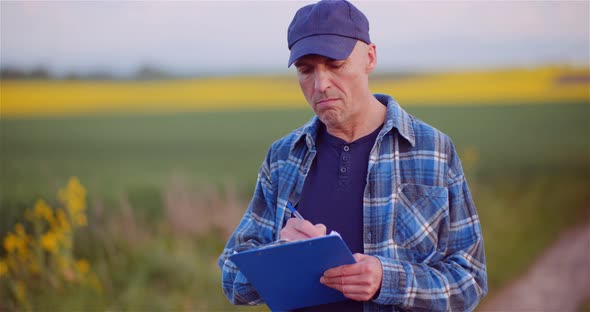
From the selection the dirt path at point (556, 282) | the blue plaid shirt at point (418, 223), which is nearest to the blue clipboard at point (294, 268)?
the blue plaid shirt at point (418, 223)

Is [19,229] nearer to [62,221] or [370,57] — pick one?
[62,221]

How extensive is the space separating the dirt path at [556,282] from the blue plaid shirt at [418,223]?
9.63 feet

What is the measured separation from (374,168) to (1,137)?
353 centimetres

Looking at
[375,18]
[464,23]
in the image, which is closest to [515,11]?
[464,23]

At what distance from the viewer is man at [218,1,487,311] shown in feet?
6.01

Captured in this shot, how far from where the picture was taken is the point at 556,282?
480 centimetres

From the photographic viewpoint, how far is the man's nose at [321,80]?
1.90 metres

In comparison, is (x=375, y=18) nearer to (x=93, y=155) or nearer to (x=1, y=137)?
(x=93, y=155)

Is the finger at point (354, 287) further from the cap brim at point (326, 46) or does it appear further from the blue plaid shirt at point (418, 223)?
the cap brim at point (326, 46)

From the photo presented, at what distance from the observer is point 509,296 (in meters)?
4.68

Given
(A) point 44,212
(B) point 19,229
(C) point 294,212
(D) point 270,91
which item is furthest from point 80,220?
(C) point 294,212

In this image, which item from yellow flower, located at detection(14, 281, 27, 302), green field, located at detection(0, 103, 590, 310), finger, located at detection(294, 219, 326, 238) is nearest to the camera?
finger, located at detection(294, 219, 326, 238)

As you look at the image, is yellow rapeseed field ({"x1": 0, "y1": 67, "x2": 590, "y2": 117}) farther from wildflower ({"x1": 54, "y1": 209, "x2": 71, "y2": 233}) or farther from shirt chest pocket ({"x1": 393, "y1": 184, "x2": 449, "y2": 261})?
shirt chest pocket ({"x1": 393, "y1": 184, "x2": 449, "y2": 261})

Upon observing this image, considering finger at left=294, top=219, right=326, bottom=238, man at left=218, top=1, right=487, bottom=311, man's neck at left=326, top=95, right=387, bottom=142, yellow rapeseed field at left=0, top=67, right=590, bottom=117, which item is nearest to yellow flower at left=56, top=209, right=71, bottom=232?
yellow rapeseed field at left=0, top=67, right=590, bottom=117
